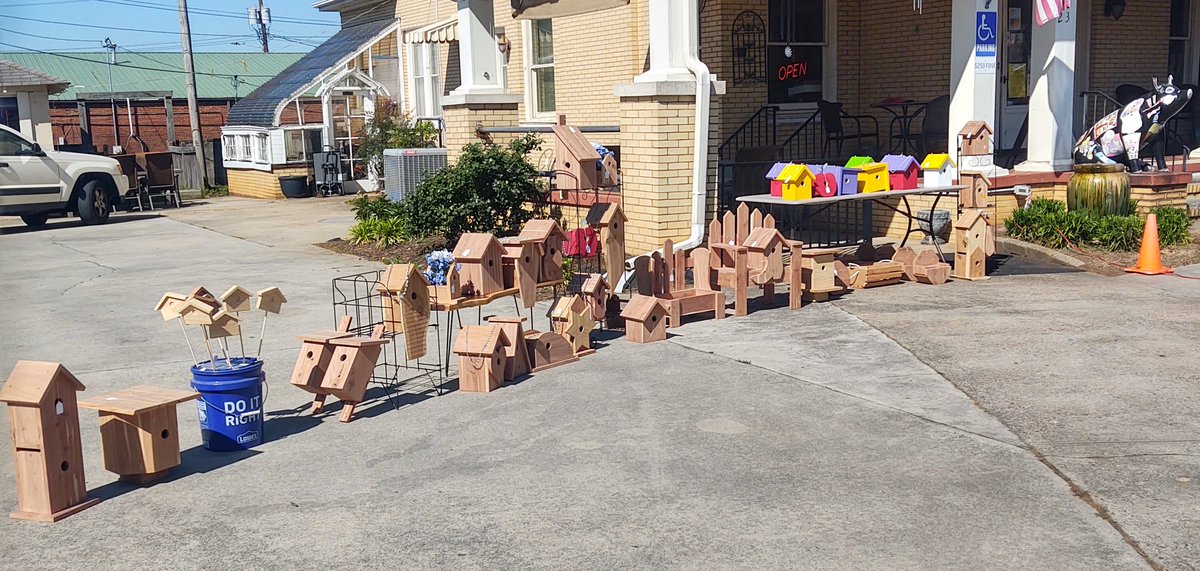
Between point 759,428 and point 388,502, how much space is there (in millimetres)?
2180

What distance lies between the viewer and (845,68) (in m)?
15.5

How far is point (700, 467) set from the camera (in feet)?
18.6

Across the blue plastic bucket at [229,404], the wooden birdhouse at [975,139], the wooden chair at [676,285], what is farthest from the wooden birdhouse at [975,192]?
the blue plastic bucket at [229,404]

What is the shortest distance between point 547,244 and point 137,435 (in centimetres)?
346

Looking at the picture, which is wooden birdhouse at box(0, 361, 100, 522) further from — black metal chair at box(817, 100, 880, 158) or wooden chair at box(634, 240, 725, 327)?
black metal chair at box(817, 100, 880, 158)

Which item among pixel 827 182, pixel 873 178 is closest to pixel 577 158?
pixel 827 182

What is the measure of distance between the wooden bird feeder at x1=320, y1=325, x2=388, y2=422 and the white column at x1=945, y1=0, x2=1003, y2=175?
25.7ft

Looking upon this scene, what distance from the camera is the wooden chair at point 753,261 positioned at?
9.23 metres

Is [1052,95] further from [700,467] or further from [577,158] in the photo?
[700,467]

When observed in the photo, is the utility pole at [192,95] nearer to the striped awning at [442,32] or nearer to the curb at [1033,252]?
the striped awning at [442,32]

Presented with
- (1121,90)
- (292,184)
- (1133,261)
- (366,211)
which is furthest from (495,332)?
(292,184)

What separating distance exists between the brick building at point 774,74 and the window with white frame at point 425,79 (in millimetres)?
4585

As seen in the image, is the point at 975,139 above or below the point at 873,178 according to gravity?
above

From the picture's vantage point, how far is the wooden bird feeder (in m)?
6.64
